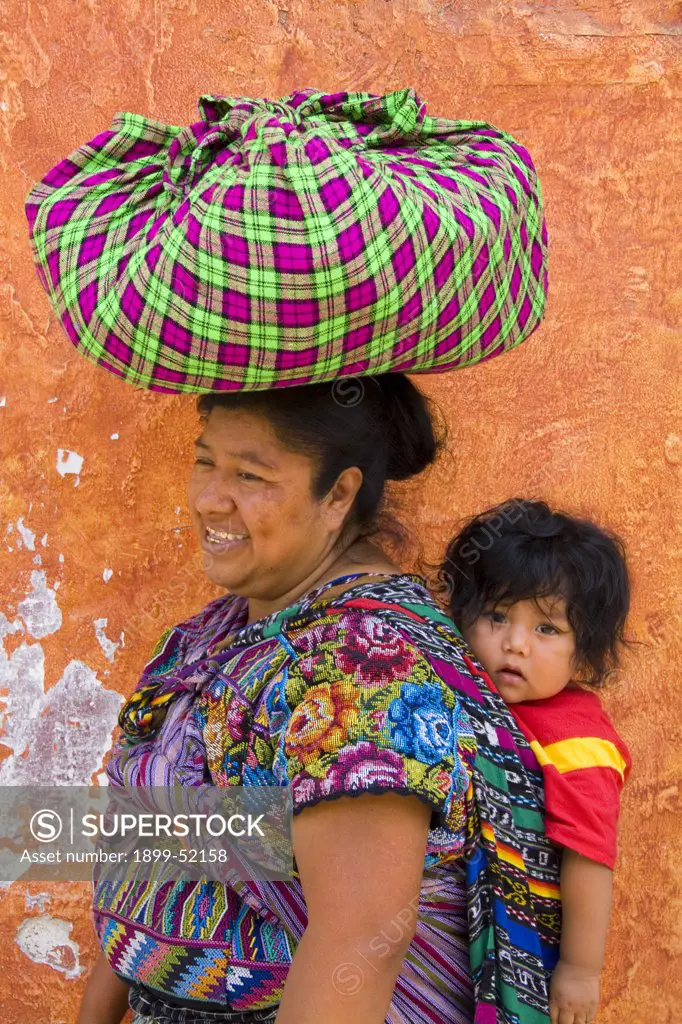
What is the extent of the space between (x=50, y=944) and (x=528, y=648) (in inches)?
61.2

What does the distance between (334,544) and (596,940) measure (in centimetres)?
80

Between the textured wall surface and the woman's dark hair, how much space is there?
1.58 ft

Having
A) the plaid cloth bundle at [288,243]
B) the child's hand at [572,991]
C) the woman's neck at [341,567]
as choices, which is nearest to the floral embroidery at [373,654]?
the woman's neck at [341,567]

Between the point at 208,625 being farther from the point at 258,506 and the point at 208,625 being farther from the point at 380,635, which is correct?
the point at 380,635

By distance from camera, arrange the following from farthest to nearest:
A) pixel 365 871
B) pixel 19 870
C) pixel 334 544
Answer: pixel 19 870 → pixel 334 544 → pixel 365 871

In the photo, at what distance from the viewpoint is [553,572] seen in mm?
1967

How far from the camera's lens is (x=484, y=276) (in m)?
1.54

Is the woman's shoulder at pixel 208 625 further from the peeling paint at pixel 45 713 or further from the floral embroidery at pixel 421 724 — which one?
the floral embroidery at pixel 421 724

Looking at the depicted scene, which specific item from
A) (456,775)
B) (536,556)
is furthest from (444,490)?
(456,775)

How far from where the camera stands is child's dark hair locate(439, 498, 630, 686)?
1.97 metres

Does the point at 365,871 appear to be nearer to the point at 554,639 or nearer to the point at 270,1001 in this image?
the point at 270,1001

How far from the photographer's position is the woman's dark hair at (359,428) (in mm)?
1723

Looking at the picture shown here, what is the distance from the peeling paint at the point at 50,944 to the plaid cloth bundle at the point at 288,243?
1.68 metres

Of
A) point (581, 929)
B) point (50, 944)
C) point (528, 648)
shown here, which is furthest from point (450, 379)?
point (50, 944)
